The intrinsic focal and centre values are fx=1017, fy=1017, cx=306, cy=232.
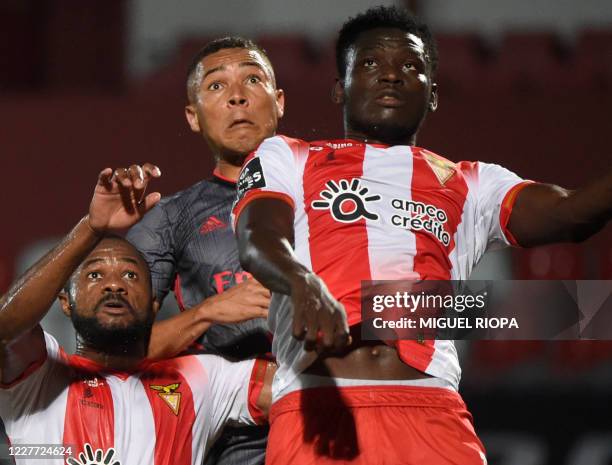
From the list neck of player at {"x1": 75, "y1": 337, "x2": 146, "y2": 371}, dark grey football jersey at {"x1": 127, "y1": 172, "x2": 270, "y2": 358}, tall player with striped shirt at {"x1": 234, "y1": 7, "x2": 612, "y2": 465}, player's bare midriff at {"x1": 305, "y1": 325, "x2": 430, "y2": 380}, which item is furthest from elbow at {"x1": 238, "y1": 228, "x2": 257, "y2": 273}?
neck of player at {"x1": 75, "y1": 337, "x2": 146, "y2": 371}

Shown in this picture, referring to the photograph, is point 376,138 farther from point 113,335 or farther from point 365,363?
point 113,335

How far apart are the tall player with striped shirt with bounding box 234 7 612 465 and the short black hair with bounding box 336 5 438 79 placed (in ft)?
0.07

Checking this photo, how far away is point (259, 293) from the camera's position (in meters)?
2.45

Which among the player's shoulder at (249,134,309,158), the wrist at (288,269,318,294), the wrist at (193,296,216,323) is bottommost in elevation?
the wrist at (193,296,216,323)

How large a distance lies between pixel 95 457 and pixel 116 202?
0.69m

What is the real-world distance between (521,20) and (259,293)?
4.29 meters

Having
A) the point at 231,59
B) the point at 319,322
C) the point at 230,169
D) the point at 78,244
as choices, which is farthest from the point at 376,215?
the point at 231,59

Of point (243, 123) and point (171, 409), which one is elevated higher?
point (243, 123)

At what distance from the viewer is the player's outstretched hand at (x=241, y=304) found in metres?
2.43

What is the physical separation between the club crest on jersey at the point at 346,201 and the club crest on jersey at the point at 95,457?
990 mm

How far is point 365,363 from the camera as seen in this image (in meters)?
1.87

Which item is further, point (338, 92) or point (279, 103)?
point (279, 103)

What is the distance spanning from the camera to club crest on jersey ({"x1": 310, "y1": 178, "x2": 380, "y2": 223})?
1.98m

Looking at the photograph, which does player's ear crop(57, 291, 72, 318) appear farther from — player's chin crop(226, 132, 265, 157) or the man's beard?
player's chin crop(226, 132, 265, 157)
